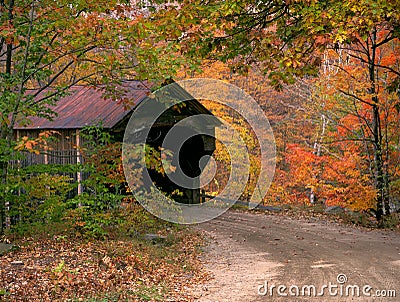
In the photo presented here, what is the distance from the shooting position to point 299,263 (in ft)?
32.4

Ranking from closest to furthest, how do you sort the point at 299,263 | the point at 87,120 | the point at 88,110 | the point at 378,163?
1. the point at 299,263
2. the point at 87,120
3. the point at 88,110
4. the point at 378,163

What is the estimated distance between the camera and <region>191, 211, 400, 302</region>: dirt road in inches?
297

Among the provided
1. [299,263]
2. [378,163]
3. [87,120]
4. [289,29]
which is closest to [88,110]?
[87,120]

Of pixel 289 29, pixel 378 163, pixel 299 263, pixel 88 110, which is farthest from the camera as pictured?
pixel 378 163

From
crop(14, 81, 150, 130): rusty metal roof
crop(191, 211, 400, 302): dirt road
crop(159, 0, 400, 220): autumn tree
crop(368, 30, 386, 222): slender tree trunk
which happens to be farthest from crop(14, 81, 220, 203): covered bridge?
crop(368, 30, 386, 222): slender tree trunk

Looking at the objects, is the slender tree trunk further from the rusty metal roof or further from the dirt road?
the rusty metal roof

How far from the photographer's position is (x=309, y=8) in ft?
29.2

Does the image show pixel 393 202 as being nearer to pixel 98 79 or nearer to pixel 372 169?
pixel 372 169

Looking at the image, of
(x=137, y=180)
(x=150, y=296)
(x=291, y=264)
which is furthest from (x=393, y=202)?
(x=150, y=296)

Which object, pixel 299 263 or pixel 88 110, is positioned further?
pixel 88 110

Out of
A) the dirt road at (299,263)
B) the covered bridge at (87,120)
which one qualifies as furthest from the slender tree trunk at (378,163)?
the covered bridge at (87,120)

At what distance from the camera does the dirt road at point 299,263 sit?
7.54 m

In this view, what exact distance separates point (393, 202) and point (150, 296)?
45.0ft

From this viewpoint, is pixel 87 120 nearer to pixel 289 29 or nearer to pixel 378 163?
pixel 289 29
